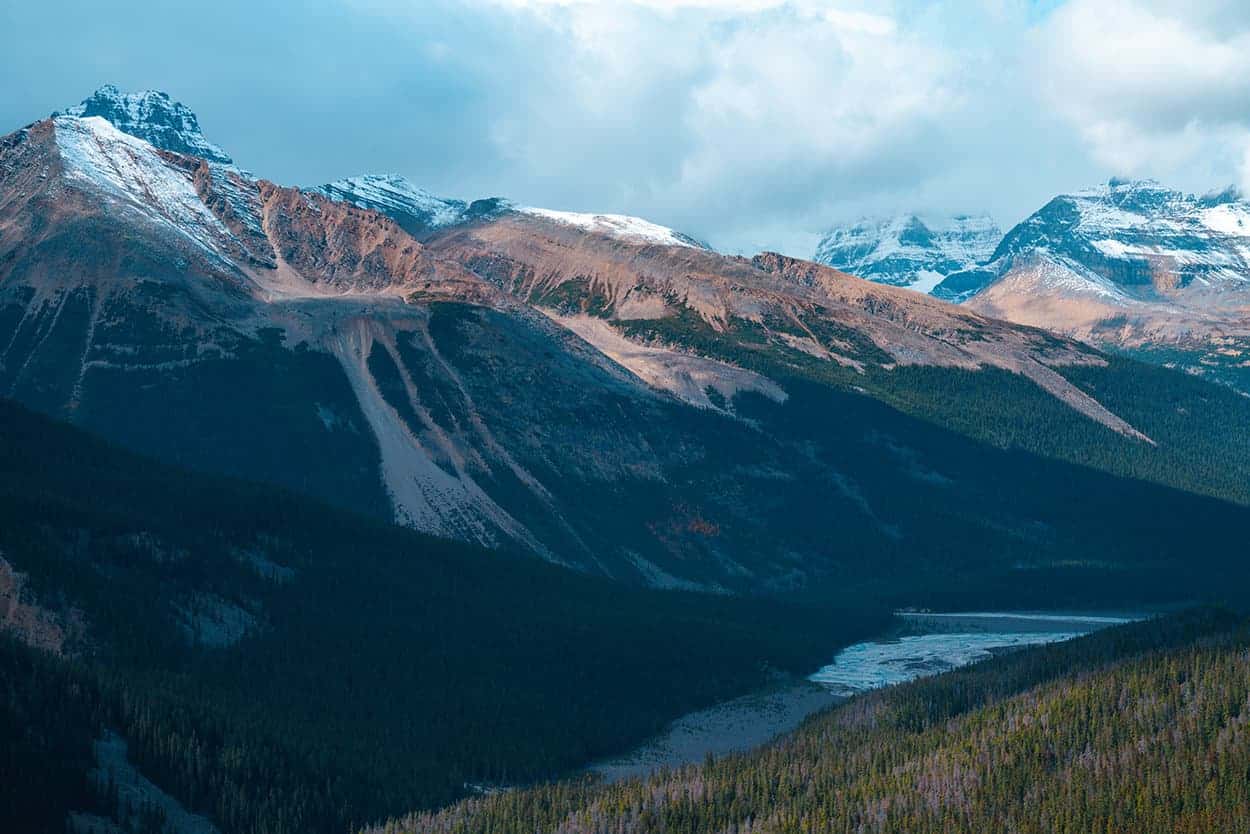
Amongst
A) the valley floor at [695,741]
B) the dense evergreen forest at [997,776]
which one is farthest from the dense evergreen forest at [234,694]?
the dense evergreen forest at [997,776]

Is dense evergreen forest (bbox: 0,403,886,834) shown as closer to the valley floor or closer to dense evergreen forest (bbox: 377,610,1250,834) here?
the valley floor

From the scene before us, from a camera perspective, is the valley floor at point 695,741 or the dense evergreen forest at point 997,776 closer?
the dense evergreen forest at point 997,776

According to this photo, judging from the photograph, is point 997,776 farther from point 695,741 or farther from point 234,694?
point 234,694

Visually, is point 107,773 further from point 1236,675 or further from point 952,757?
point 1236,675

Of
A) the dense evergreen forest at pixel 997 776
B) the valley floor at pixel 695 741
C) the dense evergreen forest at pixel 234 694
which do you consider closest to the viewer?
the dense evergreen forest at pixel 997 776

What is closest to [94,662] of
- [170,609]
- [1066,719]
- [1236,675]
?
[170,609]

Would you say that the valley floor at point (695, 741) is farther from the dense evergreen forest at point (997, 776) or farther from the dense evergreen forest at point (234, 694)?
the dense evergreen forest at point (997, 776)

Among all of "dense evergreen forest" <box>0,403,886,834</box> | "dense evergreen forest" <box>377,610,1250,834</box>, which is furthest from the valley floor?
"dense evergreen forest" <box>377,610,1250,834</box>

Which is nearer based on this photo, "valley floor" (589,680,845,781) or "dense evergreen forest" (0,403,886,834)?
"dense evergreen forest" (0,403,886,834)
